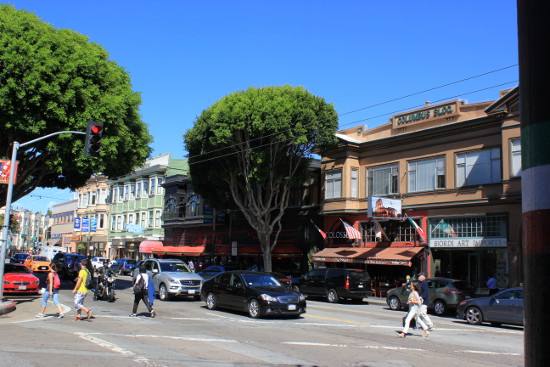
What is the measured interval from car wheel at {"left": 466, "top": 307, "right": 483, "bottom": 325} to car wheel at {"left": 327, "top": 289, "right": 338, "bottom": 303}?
807cm

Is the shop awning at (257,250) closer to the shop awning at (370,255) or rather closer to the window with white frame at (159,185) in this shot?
the shop awning at (370,255)

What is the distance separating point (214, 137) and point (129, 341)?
2063 centimetres

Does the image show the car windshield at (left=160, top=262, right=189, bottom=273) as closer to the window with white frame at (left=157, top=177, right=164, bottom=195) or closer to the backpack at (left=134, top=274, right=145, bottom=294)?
the backpack at (left=134, top=274, right=145, bottom=294)

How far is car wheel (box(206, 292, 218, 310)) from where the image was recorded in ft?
63.5

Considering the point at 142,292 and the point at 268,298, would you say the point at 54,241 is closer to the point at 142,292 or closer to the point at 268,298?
the point at 142,292

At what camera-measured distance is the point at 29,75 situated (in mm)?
20906

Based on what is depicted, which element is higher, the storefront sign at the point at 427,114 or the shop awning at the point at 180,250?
the storefront sign at the point at 427,114

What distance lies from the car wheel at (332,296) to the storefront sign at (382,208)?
5491mm

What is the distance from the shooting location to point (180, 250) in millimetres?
48500

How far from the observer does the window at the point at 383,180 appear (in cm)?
3170

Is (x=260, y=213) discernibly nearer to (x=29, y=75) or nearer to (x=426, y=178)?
(x=426, y=178)

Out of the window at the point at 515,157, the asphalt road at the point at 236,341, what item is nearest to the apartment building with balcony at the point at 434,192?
the window at the point at 515,157

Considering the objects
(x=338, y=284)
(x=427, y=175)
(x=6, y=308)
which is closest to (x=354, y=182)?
(x=427, y=175)

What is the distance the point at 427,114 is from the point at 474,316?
589 inches
